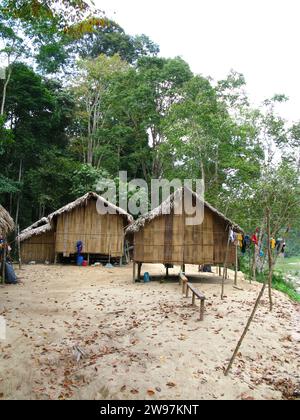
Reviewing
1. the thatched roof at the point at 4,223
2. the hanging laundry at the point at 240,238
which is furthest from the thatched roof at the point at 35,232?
the hanging laundry at the point at 240,238

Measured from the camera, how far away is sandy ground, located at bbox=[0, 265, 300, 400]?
18.4 ft

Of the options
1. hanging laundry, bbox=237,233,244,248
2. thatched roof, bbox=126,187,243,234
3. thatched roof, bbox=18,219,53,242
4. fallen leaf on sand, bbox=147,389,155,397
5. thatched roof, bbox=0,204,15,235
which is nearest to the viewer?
fallen leaf on sand, bbox=147,389,155,397

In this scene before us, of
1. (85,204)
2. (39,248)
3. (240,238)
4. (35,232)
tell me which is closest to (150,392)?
(240,238)

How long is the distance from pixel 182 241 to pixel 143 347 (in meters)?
7.88

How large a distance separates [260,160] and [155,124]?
30.6ft

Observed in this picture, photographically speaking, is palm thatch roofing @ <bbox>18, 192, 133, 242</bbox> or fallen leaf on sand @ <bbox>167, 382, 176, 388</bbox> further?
palm thatch roofing @ <bbox>18, 192, 133, 242</bbox>

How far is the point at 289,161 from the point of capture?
74.4ft

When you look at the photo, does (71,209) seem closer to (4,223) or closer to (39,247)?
(39,247)

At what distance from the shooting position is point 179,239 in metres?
14.6

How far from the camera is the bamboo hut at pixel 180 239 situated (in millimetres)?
14477

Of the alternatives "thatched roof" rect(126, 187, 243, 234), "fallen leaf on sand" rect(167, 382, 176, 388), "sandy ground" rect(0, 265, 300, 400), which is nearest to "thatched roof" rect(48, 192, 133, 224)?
"thatched roof" rect(126, 187, 243, 234)

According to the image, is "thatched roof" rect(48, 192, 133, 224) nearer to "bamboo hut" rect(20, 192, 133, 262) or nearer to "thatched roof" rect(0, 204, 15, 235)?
"bamboo hut" rect(20, 192, 133, 262)

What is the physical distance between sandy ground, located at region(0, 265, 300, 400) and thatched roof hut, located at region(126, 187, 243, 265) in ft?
9.57
